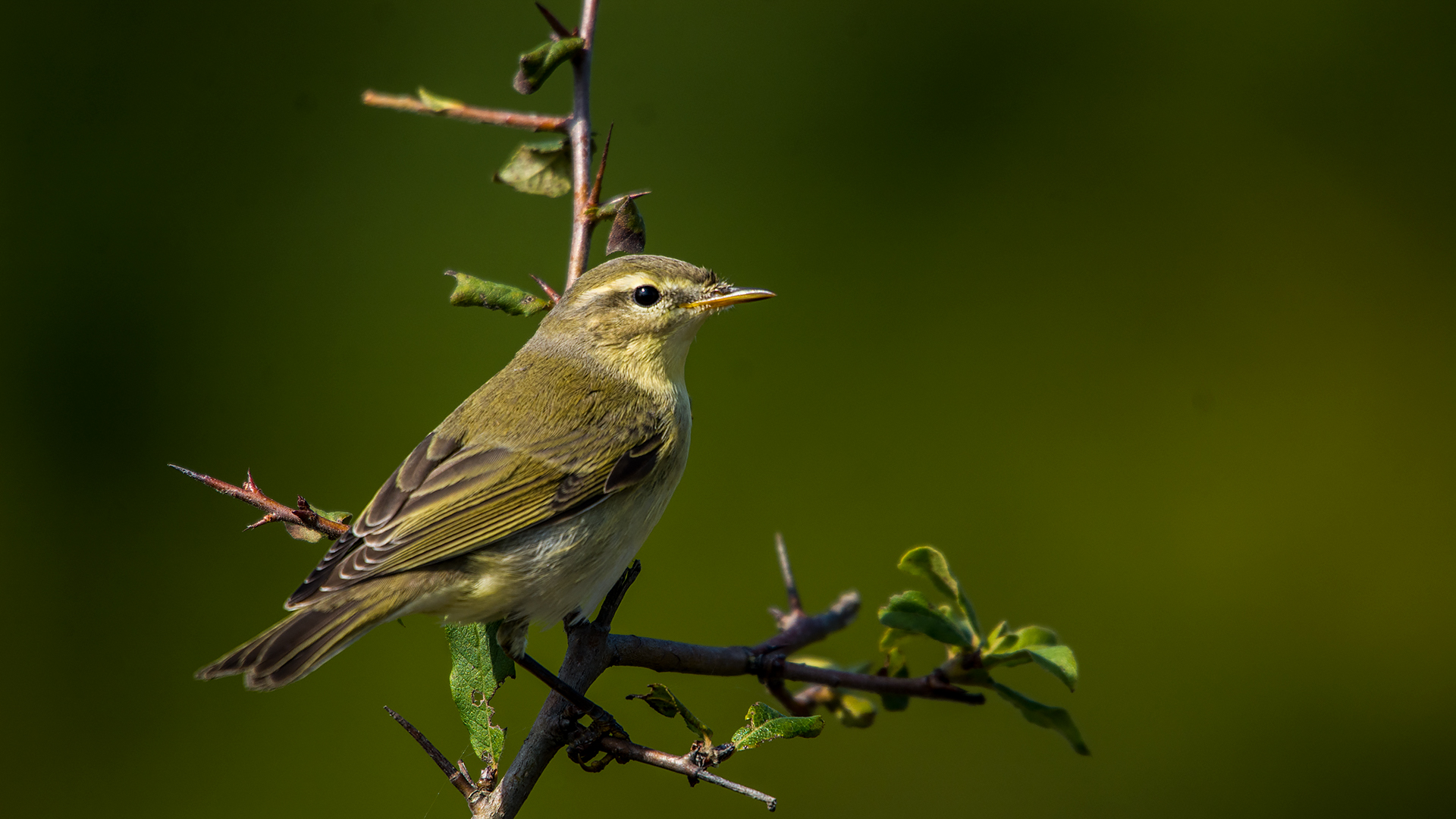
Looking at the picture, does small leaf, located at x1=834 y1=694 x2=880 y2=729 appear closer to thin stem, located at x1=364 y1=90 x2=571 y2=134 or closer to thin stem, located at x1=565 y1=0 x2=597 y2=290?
thin stem, located at x1=565 y1=0 x2=597 y2=290

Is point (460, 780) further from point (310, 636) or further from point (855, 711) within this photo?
point (855, 711)

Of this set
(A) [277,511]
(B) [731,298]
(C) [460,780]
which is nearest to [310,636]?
(A) [277,511]

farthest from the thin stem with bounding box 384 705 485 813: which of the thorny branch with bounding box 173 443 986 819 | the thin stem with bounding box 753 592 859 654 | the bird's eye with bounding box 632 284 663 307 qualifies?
the bird's eye with bounding box 632 284 663 307

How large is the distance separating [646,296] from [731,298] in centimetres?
26

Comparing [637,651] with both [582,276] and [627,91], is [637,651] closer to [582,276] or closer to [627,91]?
[582,276]

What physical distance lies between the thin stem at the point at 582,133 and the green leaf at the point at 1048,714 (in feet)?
5.03

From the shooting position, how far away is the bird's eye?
10.5 feet

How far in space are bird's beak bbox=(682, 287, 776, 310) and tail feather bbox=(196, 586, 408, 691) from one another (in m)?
1.26

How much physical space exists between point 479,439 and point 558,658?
143 centimetres

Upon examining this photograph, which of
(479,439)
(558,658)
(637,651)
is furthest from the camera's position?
(558,658)

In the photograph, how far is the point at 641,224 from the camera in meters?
2.73

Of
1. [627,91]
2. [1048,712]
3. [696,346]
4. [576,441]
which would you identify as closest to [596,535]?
[576,441]

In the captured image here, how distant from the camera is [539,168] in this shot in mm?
2801

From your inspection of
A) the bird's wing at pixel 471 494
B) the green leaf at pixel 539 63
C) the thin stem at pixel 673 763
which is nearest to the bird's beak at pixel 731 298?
the bird's wing at pixel 471 494
